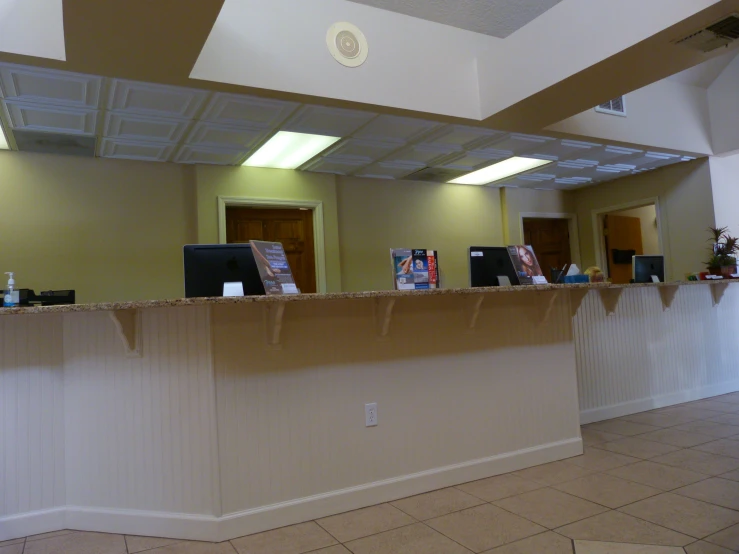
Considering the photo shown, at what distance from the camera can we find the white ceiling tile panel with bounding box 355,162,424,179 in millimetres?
5707

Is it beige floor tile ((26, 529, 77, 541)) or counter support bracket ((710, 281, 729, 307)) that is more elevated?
counter support bracket ((710, 281, 729, 307))

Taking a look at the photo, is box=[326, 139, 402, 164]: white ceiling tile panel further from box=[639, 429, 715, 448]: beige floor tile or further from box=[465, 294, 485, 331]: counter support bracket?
box=[639, 429, 715, 448]: beige floor tile

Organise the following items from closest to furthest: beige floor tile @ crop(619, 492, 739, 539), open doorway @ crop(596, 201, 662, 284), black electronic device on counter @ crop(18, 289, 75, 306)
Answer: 1. beige floor tile @ crop(619, 492, 739, 539)
2. black electronic device on counter @ crop(18, 289, 75, 306)
3. open doorway @ crop(596, 201, 662, 284)

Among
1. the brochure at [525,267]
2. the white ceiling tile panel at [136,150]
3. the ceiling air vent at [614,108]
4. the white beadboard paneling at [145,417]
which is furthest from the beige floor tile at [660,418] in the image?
the white ceiling tile panel at [136,150]

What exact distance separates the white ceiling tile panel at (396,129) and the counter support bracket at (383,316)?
1926 mm

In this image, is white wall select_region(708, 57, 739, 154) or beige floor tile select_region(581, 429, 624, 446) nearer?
beige floor tile select_region(581, 429, 624, 446)

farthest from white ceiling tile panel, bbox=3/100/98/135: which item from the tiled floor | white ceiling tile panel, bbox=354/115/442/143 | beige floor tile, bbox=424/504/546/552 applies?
beige floor tile, bbox=424/504/546/552

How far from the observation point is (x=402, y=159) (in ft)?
18.1

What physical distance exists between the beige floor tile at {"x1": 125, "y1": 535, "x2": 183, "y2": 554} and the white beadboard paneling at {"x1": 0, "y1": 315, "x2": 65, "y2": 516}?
0.46 m

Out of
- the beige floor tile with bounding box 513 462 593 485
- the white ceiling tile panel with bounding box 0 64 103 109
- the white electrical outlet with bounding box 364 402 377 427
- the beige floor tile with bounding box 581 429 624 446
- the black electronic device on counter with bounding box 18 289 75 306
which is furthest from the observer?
the beige floor tile with bounding box 581 429 624 446

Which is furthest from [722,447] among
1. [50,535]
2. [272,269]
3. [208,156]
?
[208,156]

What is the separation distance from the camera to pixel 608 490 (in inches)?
113

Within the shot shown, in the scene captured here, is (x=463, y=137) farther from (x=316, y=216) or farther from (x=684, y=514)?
(x=684, y=514)

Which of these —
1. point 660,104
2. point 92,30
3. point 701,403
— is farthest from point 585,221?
point 92,30
